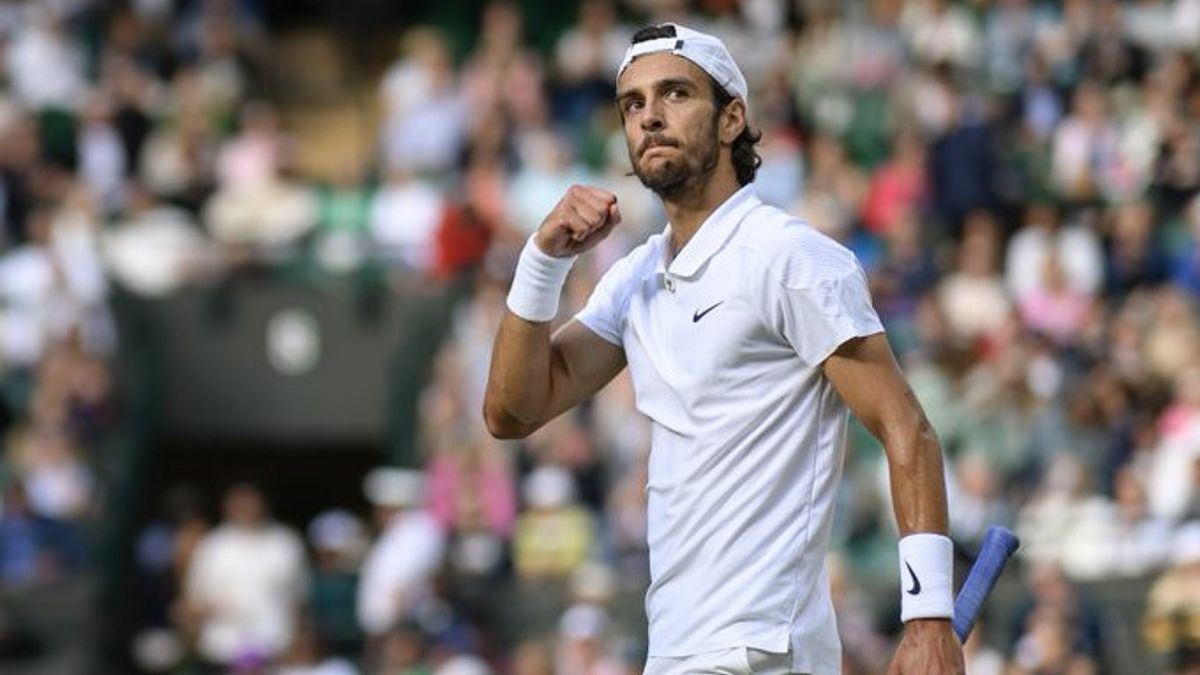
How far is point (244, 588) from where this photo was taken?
53.1 ft

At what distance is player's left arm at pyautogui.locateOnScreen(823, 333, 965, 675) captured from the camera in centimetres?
591

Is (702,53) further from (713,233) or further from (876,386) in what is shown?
(876,386)

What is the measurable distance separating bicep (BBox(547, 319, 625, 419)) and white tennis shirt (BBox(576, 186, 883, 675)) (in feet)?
1.18

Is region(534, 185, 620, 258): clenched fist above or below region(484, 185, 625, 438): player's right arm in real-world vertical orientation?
above

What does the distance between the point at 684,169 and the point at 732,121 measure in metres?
0.18

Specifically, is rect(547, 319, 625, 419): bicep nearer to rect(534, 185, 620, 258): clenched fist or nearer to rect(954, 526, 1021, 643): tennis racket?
rect(534, 185, 620, 258): clenched fist

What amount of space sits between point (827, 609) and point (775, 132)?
483 inches

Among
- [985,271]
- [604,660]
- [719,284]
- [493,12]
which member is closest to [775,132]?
[985,271]

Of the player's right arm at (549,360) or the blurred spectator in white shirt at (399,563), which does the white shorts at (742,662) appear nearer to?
the player's right arm at (549,360)

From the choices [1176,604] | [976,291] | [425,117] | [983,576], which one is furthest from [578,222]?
[425,117]

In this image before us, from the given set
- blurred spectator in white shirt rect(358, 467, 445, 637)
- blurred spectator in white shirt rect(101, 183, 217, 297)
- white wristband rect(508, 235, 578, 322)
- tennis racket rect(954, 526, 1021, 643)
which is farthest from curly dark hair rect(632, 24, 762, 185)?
blurred spectator in white shirt rect(101, 183, 217, 297)

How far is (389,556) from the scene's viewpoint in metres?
15.7

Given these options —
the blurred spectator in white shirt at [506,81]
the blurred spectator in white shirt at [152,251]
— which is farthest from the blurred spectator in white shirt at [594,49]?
the blurred spectator in white shirt at [152,251]

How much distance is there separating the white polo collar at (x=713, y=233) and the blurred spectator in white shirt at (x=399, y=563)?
861 centimetres
